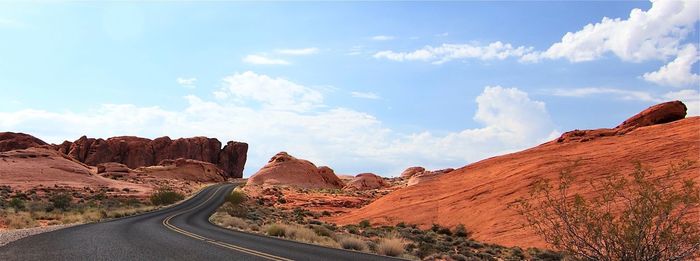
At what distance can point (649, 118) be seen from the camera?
4388 cm

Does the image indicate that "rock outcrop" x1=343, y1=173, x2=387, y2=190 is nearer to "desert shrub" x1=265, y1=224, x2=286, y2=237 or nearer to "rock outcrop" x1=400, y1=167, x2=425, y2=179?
"rock outcrop" x1=400, y1=167, x2=425, y2=179

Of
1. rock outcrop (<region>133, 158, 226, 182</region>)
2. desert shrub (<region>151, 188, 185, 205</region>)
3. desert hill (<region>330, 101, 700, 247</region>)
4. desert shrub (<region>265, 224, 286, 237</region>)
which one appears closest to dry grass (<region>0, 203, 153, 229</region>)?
desert shrub (<region>265, 224, 286, 237</region>)

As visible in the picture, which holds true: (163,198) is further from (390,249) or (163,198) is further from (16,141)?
(16,141)

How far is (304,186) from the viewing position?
104 meters

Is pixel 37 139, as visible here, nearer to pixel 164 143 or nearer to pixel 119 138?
pixel 119 138

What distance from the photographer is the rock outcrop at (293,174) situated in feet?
347

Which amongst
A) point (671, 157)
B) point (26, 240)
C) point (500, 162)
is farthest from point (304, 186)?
point (26, 240)

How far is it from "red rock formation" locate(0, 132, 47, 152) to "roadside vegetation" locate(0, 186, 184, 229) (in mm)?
64285

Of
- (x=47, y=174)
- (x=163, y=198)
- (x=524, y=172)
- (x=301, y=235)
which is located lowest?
(x=301, y=235)

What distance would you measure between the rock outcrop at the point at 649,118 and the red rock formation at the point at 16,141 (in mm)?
123078

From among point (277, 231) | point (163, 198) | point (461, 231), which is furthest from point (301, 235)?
point (163, 198)

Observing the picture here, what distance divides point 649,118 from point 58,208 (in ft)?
183

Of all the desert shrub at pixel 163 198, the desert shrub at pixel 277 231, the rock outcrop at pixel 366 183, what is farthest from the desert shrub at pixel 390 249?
the rock outcrop at pixel 366 183

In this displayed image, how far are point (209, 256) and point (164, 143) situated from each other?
505ft
